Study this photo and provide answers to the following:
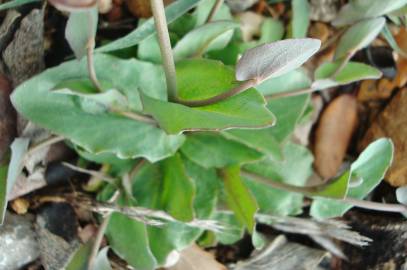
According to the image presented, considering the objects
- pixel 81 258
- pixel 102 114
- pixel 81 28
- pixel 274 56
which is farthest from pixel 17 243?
pixel 274 56

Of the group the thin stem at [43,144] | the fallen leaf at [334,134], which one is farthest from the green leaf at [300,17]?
the thin stem at [43,144]

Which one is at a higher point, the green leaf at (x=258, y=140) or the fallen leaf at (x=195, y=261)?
the green leaf at (x=258, y=140)

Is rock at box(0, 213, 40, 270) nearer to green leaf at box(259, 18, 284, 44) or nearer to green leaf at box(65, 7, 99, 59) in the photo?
green leaf at box(65, 7, 99, 59)

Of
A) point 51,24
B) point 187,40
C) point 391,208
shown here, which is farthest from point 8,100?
point 391,208

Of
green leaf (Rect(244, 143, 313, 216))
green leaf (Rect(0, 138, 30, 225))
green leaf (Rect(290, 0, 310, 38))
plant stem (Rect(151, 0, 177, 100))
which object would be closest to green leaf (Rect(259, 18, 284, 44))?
green leaf (Rect(290, 0, 310, 38))

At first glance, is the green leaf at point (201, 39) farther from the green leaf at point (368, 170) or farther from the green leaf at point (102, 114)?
the green leaf at point (368, 170)

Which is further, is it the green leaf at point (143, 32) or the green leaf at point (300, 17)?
the green leaf at point (300, 17)

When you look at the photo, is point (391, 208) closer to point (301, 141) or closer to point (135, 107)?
point (301, 141)
